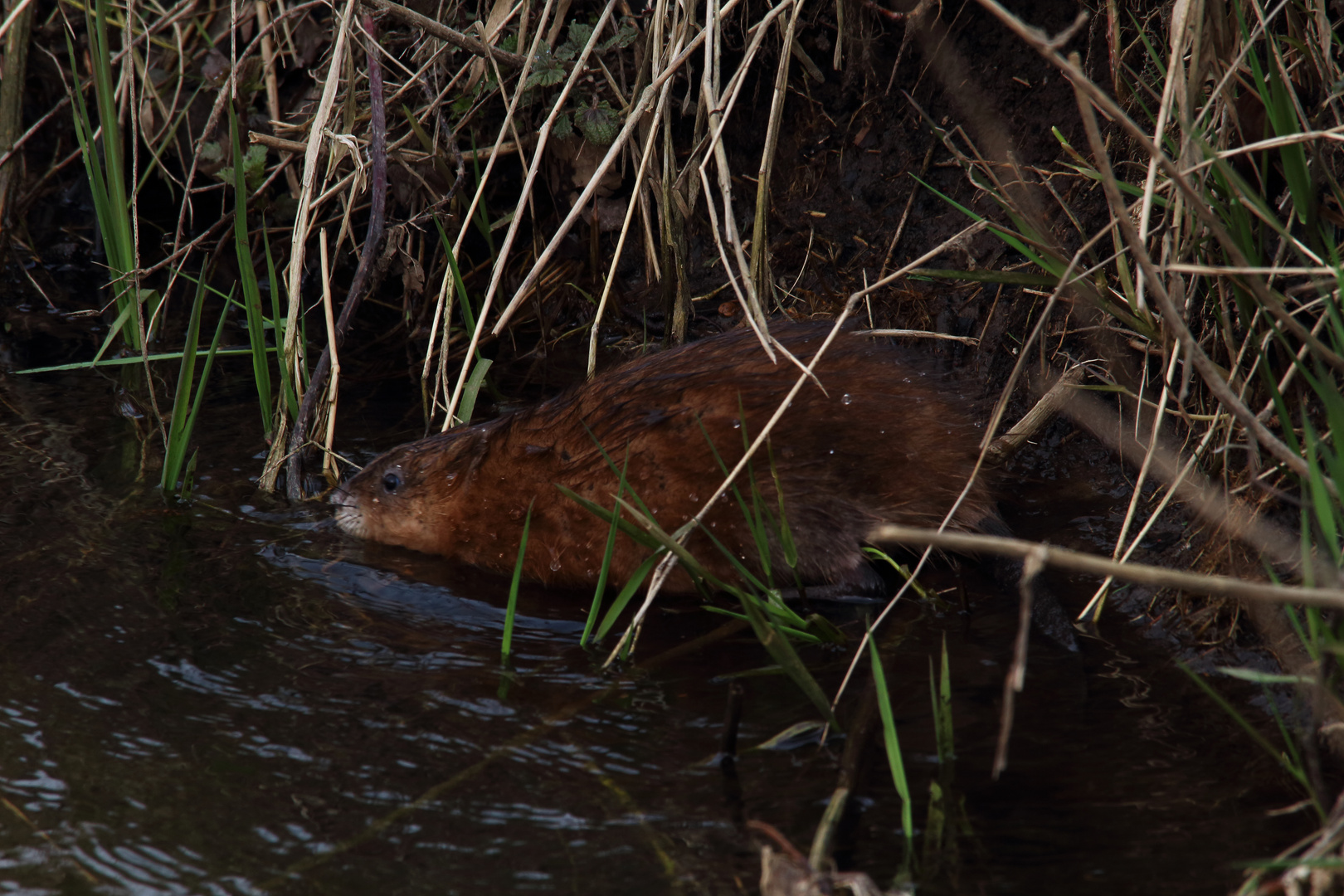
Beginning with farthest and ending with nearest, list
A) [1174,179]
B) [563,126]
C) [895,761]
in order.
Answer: [563,126] < [895,761] < [1174,179]

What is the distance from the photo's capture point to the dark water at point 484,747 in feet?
5.90

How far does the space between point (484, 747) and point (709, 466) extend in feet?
2.99

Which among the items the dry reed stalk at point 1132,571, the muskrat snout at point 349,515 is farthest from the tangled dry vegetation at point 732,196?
the dry reed stalk at point 1132,571

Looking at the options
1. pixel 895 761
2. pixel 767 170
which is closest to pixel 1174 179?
pixel 895 761

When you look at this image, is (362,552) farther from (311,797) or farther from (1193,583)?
(1193,583)

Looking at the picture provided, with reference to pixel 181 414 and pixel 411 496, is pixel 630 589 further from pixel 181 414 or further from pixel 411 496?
pixel 181 414

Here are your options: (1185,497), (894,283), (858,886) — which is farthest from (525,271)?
(858,886)

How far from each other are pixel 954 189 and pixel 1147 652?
1.71 meters

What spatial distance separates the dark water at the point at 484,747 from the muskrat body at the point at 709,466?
18 cm

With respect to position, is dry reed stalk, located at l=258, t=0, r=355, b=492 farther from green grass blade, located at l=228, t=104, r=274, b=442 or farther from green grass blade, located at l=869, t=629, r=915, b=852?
green grass blade, located at l=869, t=629, r=915, b=852

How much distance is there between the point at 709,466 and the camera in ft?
9.10

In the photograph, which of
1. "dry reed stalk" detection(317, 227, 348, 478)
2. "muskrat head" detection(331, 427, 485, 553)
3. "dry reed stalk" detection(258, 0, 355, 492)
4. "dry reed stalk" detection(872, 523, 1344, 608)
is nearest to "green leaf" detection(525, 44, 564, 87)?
"dry reed stalk" detection(258, 0, 355, 492)

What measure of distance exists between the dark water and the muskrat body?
177mm

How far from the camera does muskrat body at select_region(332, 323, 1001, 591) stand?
2738 mm
